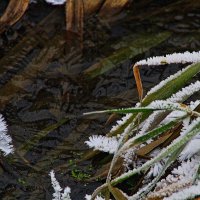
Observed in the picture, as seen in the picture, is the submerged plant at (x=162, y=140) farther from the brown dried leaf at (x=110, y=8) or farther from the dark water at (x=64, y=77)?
the brown dried leaf at (x=110, y=8)

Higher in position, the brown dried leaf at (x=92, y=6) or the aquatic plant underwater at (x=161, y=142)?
the brown dried leaf at (x=92, y=6)

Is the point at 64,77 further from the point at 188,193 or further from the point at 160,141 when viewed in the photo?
the point at 188,193

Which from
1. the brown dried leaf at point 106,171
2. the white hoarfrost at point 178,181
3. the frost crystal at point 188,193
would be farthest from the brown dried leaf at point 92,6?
the frost crystal at point 188,193

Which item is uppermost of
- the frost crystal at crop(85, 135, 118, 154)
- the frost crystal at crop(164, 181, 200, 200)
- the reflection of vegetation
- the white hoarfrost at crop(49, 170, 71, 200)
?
the frost crystal at crop(164, 181, 200, 200)

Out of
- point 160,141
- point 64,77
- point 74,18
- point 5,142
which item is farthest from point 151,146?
point 74,18

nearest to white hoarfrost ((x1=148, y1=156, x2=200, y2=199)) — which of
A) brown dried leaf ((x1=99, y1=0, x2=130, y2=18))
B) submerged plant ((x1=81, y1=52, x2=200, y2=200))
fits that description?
submerged plant ((x1=81, y1=52, x2=200, y2=200))

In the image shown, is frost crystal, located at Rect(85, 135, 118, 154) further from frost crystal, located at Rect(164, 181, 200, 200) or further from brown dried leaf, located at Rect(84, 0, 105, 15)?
brown dried leaf, located at Rect(84, 0, 105, 15)
